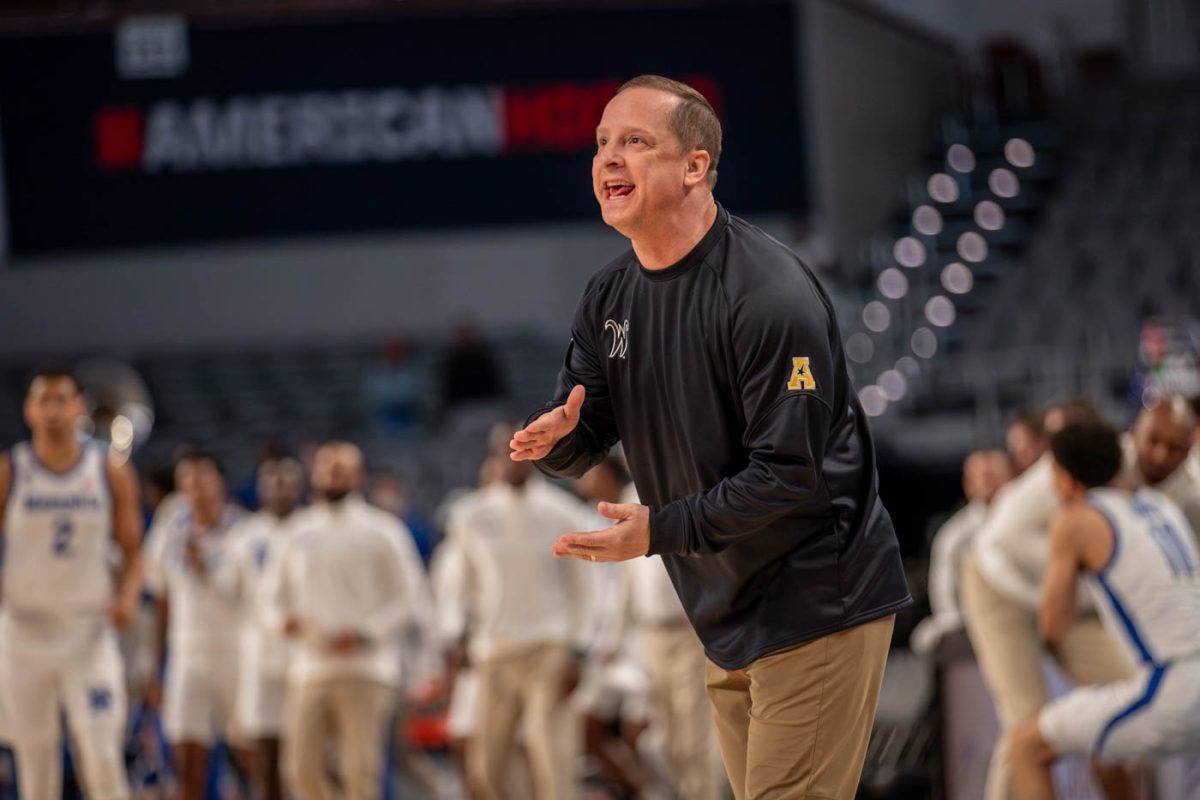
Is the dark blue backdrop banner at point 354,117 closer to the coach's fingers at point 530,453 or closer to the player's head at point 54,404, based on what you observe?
the player's head at point 54,404

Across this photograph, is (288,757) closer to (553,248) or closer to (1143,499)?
(1143,499)

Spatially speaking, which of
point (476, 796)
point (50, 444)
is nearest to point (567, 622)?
point (476, 796)

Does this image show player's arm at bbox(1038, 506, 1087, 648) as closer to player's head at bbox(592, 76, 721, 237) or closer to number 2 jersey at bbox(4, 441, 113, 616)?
player's head at bbox(592, 76, 721, 237)

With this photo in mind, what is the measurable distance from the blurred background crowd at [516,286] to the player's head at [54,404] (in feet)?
7.17

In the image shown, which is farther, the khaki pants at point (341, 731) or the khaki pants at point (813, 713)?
the khaki pants at point (341, 731)

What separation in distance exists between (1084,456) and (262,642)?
538cm

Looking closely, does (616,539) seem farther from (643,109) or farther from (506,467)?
(506,467)

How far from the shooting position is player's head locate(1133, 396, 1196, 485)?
6.24 m

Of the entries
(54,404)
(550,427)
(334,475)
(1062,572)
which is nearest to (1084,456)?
(1062,572)

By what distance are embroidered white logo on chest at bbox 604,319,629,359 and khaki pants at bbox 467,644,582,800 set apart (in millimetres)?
5907

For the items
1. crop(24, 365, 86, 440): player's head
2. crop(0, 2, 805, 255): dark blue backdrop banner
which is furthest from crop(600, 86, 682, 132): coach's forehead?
crop(0, 2, 805, 255): dark blue backdrop banner

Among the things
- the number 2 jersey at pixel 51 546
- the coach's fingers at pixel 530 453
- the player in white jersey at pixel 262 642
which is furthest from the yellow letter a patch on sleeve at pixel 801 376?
the player in white jersey at pixel 262 642

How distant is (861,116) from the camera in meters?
18.7

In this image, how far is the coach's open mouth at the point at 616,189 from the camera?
3697mm
